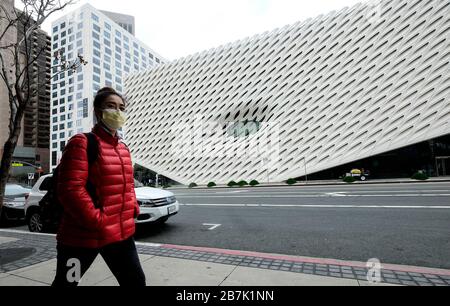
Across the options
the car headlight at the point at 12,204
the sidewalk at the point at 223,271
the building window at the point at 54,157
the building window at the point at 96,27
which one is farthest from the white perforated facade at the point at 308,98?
the building window at the point at 54,157

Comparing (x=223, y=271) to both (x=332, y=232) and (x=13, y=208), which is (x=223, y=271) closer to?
(x=332, y=232)

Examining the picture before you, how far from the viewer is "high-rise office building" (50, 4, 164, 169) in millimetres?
64688

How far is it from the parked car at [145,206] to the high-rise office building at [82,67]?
197 feet

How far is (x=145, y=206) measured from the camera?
5.99 metres

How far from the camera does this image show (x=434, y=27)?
98.4 ft

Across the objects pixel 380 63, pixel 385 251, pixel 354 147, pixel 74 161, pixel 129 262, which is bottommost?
pixel 385 251

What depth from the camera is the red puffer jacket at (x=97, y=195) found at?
1.79 metres

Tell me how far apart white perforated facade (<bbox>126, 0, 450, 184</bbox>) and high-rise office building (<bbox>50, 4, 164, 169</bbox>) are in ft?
94.0

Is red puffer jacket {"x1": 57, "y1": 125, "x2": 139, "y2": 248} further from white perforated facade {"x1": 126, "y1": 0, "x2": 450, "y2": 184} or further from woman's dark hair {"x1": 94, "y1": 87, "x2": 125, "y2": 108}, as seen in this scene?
white perforated facade {"x1": 126, "y1": 0, "x2": 450, "y2": 184}

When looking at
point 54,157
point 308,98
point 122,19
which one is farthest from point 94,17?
point 308,98

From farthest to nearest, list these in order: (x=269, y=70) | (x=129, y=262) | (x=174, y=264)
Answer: (x=269, y=70) → (x=174, y=264) → (x=129, y=262)
